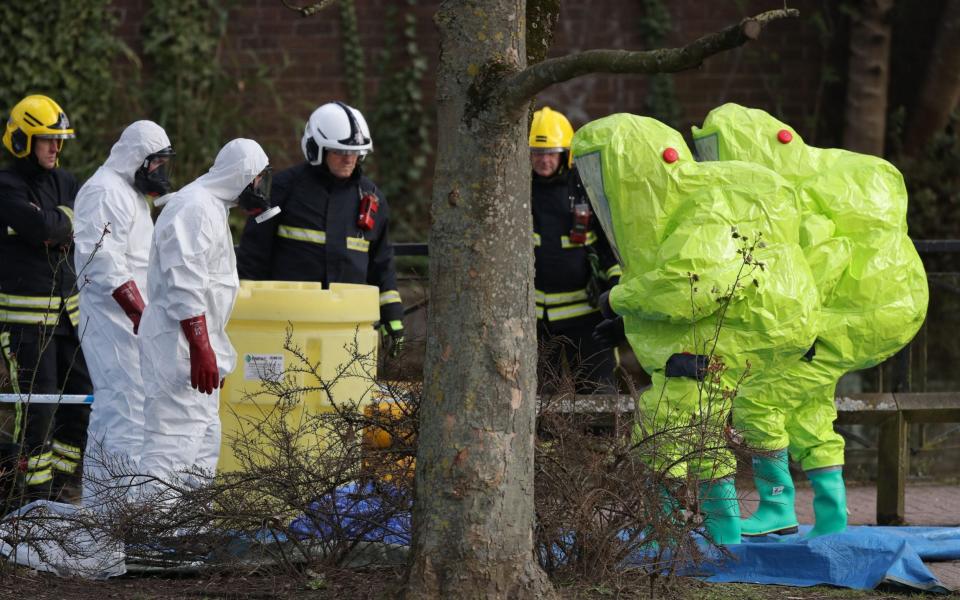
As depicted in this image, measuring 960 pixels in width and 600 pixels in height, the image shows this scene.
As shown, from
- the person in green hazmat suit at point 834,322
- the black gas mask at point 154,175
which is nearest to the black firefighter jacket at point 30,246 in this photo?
the black gas mask at point 154,175

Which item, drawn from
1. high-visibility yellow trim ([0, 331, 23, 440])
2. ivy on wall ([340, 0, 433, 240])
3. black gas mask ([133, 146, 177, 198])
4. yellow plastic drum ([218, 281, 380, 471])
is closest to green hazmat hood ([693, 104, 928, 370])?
yellow plastic drum ([218, 281, 380, 471])

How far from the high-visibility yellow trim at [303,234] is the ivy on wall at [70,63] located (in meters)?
4.23

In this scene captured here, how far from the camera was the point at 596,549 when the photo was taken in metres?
5.12

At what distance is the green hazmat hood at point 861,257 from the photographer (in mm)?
6277

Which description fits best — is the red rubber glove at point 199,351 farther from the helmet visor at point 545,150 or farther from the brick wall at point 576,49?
the brick wall at point 576,49

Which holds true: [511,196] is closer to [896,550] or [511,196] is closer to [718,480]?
[718,480]

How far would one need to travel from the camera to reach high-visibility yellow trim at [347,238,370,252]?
24.7 ft

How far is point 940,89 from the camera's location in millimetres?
10953

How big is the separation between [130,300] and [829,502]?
11.4 ft

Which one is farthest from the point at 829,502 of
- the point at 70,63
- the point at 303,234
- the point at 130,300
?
the point at 70,63

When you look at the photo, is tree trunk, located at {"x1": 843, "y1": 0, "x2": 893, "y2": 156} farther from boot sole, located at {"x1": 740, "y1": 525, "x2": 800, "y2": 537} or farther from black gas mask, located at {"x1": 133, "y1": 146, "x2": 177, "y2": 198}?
black gas mask, located at {"x1": 133, "y1": 146, "x2": 177, "y2": 198}

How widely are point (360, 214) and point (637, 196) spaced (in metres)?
1.99

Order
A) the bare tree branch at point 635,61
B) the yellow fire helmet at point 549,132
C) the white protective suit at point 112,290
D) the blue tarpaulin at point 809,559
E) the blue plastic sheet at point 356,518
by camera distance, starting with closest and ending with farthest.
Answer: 1. the bare tree branch at point 635,61
2. the blue plastic sheet at point 356,518
3. the blue tarpaulin at point 809,559
4. the white protective suit at point 112,290
5. the yellow fire helmet at point 549,132

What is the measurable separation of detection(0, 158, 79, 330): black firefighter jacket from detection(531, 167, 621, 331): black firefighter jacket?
2.52 m
